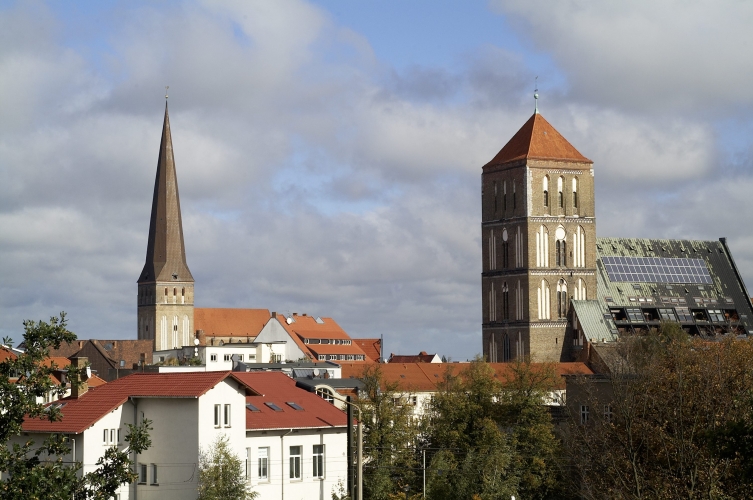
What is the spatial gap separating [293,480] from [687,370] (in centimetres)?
1568

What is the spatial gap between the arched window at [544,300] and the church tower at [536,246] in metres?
0.09

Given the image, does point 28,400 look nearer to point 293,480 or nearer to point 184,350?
point 293,480

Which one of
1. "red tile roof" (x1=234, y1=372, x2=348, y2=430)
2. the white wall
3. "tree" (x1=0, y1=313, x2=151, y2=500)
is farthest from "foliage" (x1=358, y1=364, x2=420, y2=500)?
"tree" (x1=0, y1=313, x2=151, y2=500)

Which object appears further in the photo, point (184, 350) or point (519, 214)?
point (184, 350)

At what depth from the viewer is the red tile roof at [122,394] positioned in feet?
159

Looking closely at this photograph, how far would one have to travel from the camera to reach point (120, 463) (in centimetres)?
2822

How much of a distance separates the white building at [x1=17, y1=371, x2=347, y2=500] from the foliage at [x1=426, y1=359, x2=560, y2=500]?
7.71 meters

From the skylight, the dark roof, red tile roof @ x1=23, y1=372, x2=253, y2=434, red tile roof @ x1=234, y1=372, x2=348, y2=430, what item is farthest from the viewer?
the dark roof

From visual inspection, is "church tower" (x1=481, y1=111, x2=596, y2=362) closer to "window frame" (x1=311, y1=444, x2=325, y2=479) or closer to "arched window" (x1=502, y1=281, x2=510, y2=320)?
"arched window" (x1=502, y1=281, x2=510, y2=320)

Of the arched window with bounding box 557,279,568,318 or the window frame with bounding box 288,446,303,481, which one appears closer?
the window frame with bounding box 288,446,303,481

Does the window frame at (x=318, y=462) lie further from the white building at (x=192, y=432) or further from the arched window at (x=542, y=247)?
the arched window at (x=542, y=247)

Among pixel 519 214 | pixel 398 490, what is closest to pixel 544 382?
pixel 398 490

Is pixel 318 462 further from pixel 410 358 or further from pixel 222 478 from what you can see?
pixel 410 358

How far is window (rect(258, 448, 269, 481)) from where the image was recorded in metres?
51.1
